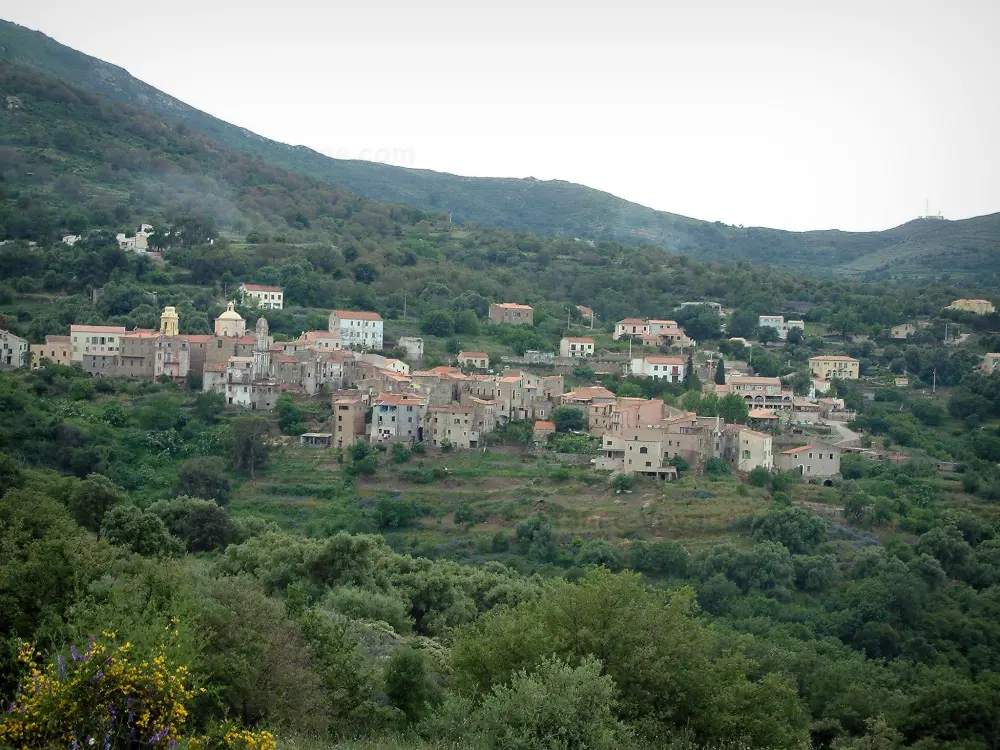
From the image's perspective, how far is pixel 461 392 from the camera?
139ft

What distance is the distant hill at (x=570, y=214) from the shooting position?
104062 mm

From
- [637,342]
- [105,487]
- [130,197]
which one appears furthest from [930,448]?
[130,197]

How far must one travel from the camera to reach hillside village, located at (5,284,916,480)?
3925 centimetres

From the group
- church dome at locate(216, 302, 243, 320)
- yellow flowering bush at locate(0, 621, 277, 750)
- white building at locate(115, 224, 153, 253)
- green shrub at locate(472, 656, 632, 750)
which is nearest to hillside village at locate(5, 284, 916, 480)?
church dome at locate(216, 302, 243, 320)

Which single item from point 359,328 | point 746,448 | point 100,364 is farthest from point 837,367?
point 100,364

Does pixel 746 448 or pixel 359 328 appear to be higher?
pixel 359 328

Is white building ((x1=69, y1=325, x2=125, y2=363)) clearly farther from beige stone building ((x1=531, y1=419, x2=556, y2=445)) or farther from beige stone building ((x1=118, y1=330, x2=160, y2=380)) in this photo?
beige stone building ((x1=531, y1=419, x2=556, y2=445))

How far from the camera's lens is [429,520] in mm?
36062

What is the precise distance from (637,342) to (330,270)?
1721 cm

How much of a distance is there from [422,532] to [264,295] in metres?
21.0

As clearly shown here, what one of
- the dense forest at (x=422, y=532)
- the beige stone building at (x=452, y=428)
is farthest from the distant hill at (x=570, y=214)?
the beige stone building at (x=452, y=428)

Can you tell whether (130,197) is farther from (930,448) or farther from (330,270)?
(930,448)

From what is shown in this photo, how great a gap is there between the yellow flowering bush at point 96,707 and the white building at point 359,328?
3922 centimetres

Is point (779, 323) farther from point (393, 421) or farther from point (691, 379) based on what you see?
point (393, 421)
